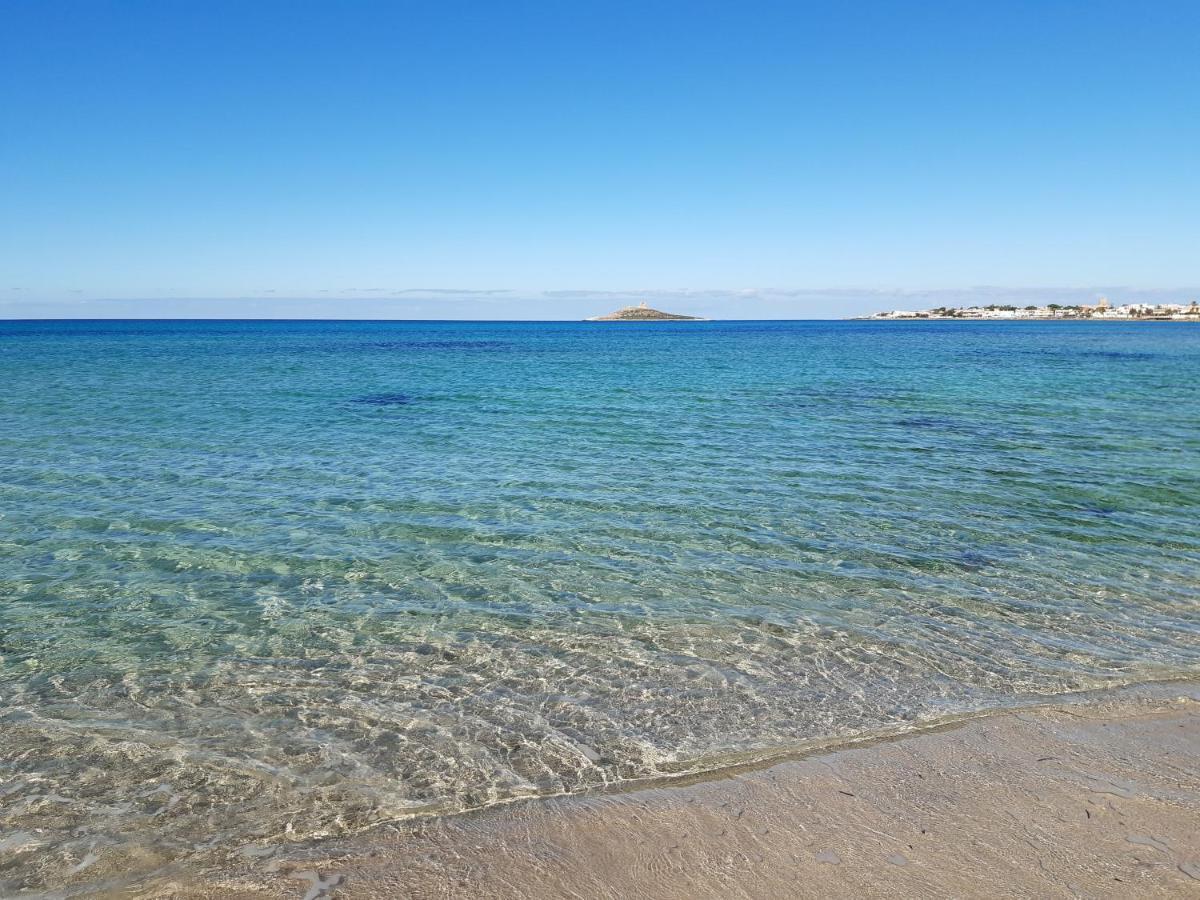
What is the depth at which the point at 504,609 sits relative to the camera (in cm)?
808

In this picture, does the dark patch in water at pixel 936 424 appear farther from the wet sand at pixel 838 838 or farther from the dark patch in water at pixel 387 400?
the dark patch in water at pixel 387 400

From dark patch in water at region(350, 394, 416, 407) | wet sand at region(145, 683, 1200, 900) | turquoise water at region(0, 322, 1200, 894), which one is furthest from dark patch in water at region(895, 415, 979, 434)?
dark patch in water at region(350, 394, 416, 407)

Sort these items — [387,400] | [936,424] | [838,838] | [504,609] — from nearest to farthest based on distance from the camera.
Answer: [838,838]
[504,609]
[936,424]
[387,400]

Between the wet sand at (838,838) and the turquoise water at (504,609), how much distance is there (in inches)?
14.2

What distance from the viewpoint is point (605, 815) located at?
4660mm

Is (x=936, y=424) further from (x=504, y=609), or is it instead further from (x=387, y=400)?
(x=387, y=400)

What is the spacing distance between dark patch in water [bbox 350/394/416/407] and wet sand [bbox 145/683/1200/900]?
2454 cm

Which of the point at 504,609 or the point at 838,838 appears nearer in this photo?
the point at 838,838

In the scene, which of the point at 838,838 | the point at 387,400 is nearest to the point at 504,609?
the point at 838,838

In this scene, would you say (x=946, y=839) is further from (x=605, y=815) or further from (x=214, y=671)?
(x=214, y=671)

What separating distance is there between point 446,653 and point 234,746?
6.62 feet

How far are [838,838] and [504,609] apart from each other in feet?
14.7

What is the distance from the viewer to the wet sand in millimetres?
3990

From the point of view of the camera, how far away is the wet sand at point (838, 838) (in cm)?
399
